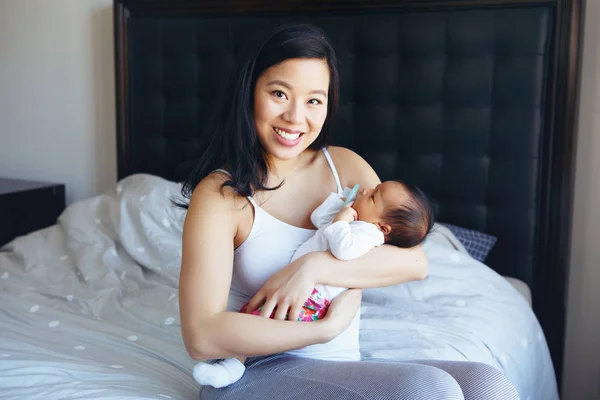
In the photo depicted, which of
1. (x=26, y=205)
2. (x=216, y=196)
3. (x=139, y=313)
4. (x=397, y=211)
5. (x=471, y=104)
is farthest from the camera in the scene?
(x=26, y=205)

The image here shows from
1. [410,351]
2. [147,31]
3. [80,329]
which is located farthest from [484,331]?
[147,31]

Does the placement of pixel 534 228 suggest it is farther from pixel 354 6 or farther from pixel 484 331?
pixel 354 6

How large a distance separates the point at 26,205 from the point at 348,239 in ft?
6.77

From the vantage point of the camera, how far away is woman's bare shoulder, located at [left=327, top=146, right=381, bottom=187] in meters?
1.48

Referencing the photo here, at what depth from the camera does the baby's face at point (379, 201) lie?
134cm

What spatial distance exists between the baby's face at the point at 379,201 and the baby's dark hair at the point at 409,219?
0.01 metres

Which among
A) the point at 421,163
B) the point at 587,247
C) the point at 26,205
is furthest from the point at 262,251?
the point at 26,205

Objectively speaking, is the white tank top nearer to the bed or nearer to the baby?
the baby

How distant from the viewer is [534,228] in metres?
2.32

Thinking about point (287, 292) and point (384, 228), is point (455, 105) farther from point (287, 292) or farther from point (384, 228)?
point (287, 292)

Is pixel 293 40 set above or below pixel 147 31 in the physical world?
below

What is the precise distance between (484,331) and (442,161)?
2.68 ft

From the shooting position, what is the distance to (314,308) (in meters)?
1.24

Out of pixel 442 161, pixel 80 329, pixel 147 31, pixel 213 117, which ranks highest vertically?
pixel 147 31
